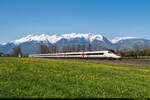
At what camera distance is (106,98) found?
23.1 ft

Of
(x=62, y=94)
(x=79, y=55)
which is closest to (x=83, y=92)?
(x=62, y=94)

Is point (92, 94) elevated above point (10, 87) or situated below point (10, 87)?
below

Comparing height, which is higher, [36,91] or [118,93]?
[36,91]

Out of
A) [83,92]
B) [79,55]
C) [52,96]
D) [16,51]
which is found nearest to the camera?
[52,96]

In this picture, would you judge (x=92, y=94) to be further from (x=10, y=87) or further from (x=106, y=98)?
(x=10, y=87)

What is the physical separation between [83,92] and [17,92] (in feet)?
10.0

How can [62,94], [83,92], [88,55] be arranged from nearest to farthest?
1. [62,94]
2. [83,92]
3. [88,55]

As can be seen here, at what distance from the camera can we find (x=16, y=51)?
5202 inches

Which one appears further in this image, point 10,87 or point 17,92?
point 10,87

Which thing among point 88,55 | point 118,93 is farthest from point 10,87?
point 88,55

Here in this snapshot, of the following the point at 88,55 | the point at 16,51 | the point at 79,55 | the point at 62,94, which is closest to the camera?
the point at 62,94

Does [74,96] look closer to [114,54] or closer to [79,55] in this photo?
[114,54]

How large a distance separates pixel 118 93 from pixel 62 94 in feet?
9.92

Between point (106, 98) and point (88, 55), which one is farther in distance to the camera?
point (88, 55)
